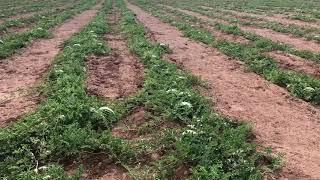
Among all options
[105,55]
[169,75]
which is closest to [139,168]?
[169,75]

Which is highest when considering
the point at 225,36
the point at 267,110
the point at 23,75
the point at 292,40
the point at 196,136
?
the point at 196,136

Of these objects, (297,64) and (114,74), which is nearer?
(114,74)

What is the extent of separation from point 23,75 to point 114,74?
8.11 feet

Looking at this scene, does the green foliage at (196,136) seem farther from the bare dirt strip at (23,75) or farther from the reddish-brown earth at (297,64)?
the reddish-brown earth at (297,64)

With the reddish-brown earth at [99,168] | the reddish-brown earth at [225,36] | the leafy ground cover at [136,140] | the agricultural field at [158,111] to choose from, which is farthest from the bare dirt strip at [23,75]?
the reddish-brown earth at [225,36]

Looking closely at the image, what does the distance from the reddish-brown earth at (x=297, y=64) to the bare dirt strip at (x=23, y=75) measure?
7.24m

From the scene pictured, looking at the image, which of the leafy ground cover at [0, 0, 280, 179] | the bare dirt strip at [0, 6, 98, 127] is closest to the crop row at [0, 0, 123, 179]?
the leafy ground cover at [0, 0, 280, 179]

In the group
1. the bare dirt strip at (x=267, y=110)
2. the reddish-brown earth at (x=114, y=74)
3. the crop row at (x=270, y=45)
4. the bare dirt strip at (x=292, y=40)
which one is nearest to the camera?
the bare dirt strip at (x=267, y=110)

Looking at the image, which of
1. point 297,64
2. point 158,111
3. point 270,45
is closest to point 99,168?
point 158,111

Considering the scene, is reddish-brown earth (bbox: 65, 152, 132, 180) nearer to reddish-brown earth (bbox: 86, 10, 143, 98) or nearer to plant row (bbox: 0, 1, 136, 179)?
plant row (bbox: 0, 1, 136, 179)

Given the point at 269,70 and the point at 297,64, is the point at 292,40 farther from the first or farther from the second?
the point at 269,70

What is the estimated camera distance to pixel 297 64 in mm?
13930

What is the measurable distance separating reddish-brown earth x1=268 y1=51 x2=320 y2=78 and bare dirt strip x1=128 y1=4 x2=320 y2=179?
1419 millimetres

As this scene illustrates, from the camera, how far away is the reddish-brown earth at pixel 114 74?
1093cm
